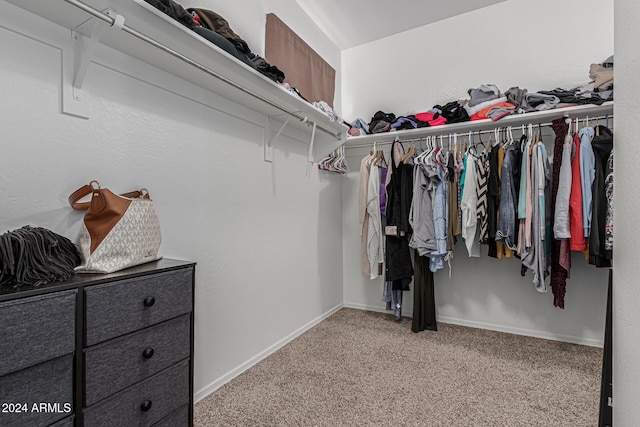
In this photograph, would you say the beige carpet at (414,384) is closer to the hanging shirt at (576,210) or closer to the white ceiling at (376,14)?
the hanging shirt at (576,210)

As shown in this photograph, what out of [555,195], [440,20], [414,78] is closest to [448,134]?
[414,78]

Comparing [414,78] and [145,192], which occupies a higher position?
[414,78]

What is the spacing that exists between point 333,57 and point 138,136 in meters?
2.41

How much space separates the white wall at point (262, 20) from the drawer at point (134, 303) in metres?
1.44

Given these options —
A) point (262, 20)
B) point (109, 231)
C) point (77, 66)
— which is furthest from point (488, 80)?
point (109, 231)

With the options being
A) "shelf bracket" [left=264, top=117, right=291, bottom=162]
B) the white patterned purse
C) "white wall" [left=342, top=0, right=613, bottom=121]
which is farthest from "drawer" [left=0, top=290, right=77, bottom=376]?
"white wall" [left=342, top=0, right=613, bottom=121]

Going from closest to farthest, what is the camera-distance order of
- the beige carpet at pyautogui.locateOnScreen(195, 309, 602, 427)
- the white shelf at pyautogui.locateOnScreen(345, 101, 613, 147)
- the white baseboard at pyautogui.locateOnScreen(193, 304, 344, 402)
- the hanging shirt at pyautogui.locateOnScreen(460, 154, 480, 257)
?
the beige carpet at pyautogui.locateOnScreen(195, 309, 602, 427) < the white baseboard at pyautogui.locateOnScreen(193, 304, 344, 402) < the white shelf at pyautogui.locateOnScreen(345, 101, 613, 147) < the hanging shirt at pyautogui.locateOnScreen(460, 154, 480, 257)

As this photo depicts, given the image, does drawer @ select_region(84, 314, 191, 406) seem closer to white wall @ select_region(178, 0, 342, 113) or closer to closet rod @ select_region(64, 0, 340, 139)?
closet rod @ select_region(64, 0, 340, 139)

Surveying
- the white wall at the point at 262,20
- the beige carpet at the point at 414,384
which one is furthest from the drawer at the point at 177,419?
the white wall at the point at 262,20

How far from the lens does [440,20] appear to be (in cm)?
295

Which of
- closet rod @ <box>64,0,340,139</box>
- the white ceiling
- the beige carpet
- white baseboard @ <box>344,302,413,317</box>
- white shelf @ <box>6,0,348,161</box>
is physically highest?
the white ceiling

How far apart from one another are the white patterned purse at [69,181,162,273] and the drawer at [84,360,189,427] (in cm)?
41

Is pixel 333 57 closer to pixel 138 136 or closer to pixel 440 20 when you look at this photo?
pixel 440 20

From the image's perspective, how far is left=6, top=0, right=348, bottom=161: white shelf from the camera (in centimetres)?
107
